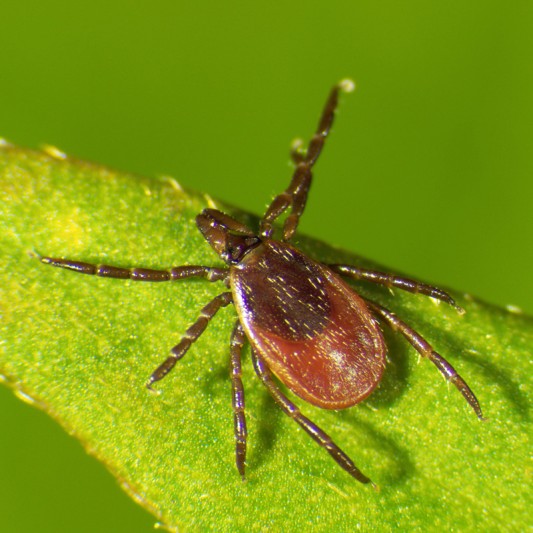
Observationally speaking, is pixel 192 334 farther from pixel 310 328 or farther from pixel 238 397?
pixel 310 328

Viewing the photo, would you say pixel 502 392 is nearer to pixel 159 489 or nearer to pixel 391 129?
pixel 159 489

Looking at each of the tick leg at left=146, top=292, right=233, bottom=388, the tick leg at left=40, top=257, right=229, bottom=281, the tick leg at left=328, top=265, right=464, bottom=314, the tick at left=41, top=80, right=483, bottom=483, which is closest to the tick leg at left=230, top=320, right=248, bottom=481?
the tick at left=41, top=80, right=483, bottom=483

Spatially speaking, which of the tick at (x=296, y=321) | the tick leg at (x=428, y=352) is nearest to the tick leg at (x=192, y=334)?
the tick at (x=296, y=321)

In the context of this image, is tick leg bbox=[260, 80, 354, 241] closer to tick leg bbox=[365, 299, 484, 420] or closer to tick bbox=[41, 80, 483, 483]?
tick bbox=[41, 80, 483, 483]

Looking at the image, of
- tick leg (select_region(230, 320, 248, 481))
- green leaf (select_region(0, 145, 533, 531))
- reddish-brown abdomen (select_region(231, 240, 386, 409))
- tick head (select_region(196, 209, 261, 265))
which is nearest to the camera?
green leaf (select_region(0, 145, 533, 531))

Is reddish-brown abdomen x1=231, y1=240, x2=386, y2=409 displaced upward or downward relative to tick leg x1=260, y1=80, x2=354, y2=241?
downward

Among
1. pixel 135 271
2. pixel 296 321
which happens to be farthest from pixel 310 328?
pixel 135 271
